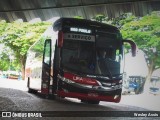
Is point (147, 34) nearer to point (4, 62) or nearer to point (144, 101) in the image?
point (144, 101)

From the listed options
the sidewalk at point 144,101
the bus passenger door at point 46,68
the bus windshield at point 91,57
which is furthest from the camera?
the sidewalk at point 144,101

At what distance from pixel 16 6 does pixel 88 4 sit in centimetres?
120

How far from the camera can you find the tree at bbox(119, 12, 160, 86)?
528 centimetres

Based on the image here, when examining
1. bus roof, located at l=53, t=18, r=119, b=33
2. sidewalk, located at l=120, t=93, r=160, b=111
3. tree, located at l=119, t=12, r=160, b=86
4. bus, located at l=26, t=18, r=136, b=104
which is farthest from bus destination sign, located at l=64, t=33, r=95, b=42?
sidewalk, located at l=120, t=93, r=160, b=111

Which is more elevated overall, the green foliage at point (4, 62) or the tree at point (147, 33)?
the tree at point (147, 33)

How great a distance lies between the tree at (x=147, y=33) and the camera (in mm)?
5281

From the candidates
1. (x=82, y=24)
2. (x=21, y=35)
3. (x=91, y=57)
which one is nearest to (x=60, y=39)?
(x=82, y=24)

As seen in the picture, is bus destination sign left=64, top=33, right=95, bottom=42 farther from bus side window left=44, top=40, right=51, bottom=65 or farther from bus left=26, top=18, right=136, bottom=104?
bus side window left=44, top=40, right=51, bottom=65

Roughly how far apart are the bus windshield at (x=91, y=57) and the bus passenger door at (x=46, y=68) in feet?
0.91

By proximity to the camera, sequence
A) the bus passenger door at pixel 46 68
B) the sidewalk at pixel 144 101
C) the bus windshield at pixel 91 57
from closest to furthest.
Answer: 1. the bus windshield at pixel 91 57
2. the bus passenger door at pixel 46 68
3. the sidewalk at pixel 144 101

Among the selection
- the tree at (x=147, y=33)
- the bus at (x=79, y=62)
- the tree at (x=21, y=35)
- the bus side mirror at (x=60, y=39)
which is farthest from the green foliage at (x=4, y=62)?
the tree at (x=147, y=33)

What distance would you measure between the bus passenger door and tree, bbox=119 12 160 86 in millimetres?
1243

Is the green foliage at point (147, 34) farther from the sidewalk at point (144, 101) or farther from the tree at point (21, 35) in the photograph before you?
the tree at point (21, 35)

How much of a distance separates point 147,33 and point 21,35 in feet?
6.70
